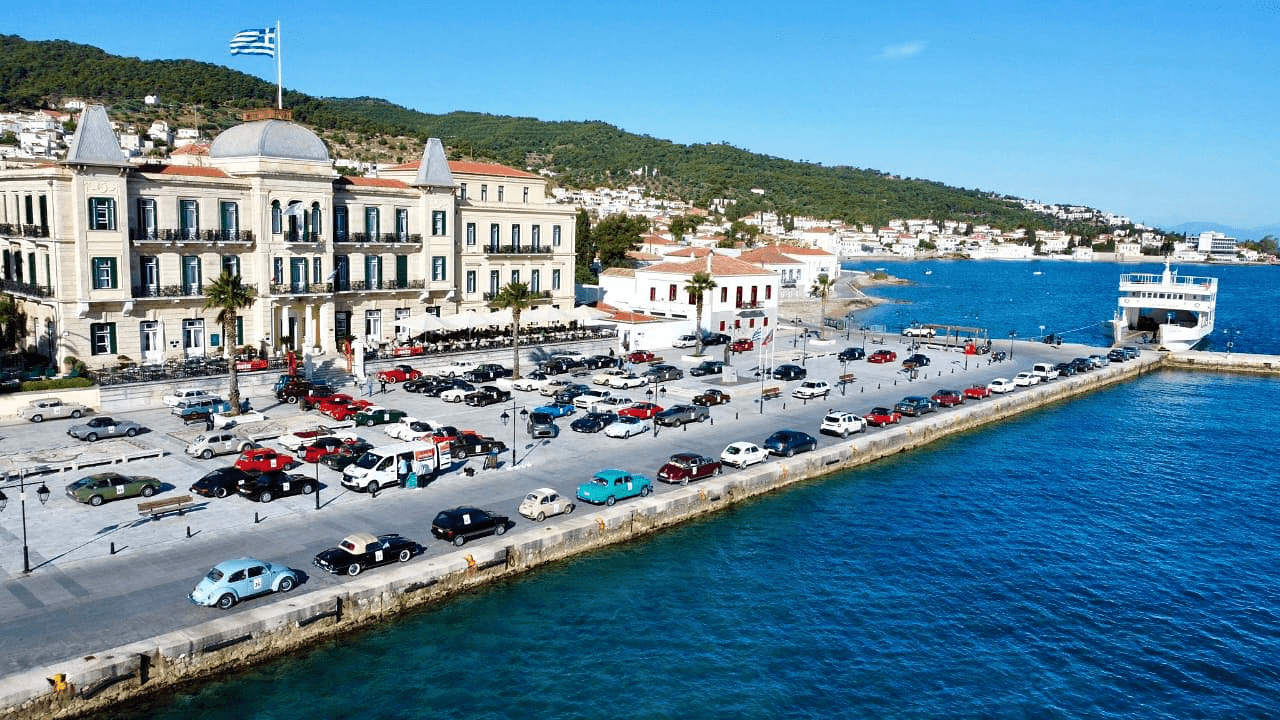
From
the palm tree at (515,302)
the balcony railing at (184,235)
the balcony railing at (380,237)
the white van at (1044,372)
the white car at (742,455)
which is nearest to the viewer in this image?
the white car at (742,455)

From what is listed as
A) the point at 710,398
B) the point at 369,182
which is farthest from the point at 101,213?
the point at 710,398

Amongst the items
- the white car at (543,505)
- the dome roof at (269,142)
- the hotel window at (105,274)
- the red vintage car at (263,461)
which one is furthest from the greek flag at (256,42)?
the white car at (543,505)

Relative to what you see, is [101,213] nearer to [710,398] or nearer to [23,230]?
[23,230]

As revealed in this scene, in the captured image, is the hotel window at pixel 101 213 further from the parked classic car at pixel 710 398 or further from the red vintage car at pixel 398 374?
the parked classic car at pixel 710 398

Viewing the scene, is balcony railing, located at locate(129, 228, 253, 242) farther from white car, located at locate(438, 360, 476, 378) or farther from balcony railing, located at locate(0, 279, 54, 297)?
white car, located at locate(438, 360, 476, 378)

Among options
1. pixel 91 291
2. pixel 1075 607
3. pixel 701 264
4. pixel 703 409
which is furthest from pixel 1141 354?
pixel 91 291

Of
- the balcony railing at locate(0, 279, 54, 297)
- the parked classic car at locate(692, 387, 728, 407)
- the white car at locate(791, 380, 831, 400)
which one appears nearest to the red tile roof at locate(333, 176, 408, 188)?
the balcony railing at locate(0, 279, 54, 297)

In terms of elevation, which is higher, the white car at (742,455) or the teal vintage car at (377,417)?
the teal vintage car at (377,417)
